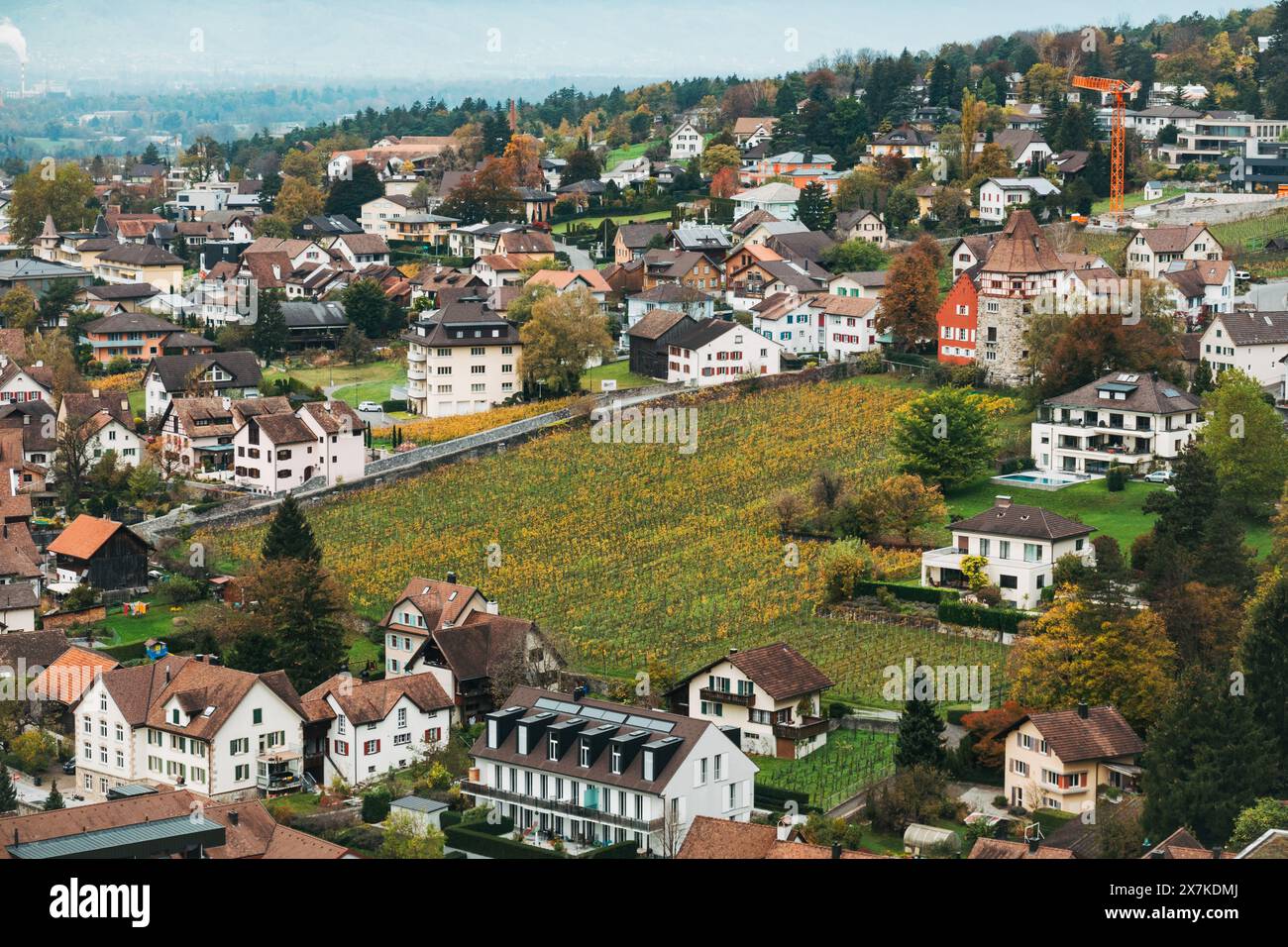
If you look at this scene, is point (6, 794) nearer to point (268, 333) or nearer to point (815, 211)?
point (268, 333)

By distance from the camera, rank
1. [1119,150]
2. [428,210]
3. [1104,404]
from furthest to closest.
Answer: [428,210]
[1119,150]
[1104,404]

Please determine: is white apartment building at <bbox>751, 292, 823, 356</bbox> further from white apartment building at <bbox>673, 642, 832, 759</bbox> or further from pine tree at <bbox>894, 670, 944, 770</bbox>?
pine tree at <bbox>894, 670, 944, 770</bbox>

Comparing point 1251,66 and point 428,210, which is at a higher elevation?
point 1251,66

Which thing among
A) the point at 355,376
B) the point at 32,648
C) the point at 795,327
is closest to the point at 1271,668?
the point at 32,648

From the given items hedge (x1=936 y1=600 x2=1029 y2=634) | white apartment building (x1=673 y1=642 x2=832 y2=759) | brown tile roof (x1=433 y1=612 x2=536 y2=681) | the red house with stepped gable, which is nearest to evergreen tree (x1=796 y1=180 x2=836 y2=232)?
the red house with stepped gable
